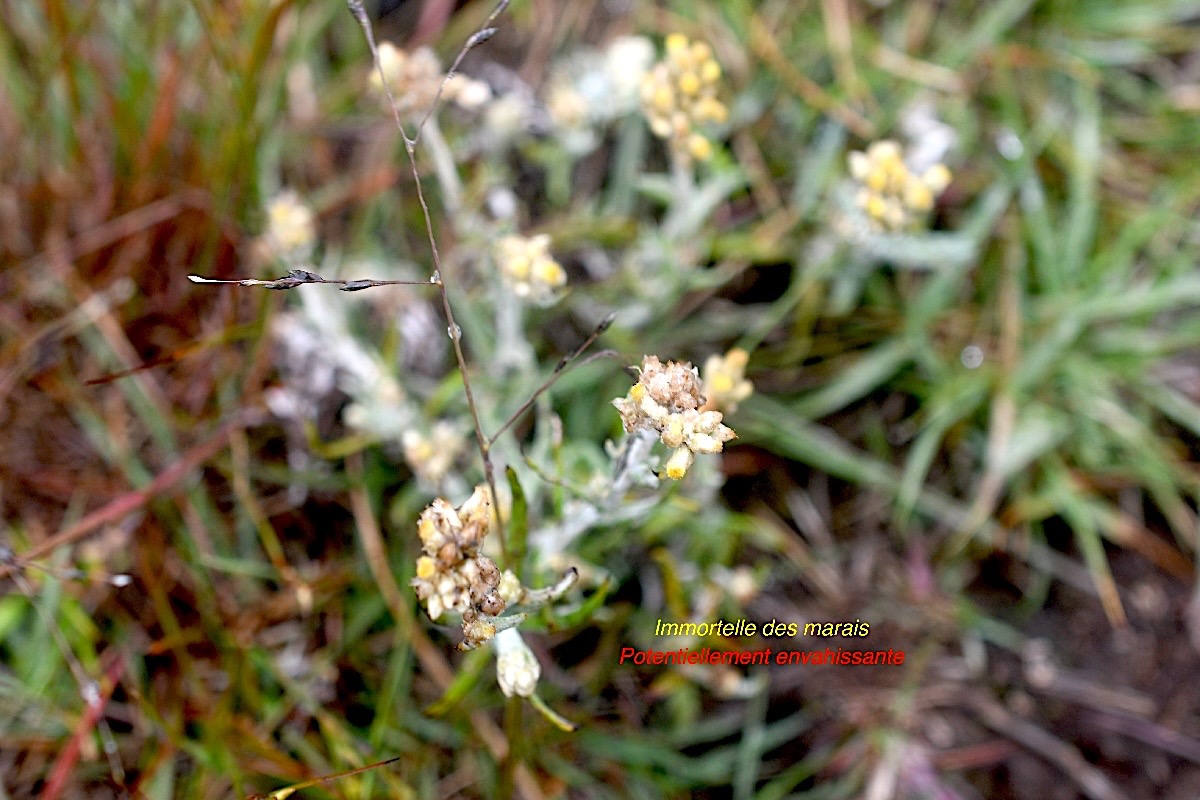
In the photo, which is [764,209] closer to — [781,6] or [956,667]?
[781,6]

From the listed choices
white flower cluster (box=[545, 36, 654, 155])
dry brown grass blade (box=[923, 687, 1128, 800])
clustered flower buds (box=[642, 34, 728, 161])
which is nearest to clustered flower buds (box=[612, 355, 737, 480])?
clustered flower buds (box=[642, 34, 728, 161])

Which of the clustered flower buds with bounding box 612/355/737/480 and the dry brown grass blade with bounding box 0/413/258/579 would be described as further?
the dry brown grass blade with bounding box 0/413/258/579

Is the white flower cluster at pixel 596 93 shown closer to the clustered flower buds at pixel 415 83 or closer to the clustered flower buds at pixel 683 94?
the clustered flower buds at pixel 683 94

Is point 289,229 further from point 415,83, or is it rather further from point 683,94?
point 683,94

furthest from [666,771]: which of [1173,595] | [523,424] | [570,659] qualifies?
[1173,595]

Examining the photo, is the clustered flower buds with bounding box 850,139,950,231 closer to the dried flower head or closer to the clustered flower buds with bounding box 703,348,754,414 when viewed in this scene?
the clustered flower buds with bounding box 703,348,754,414
